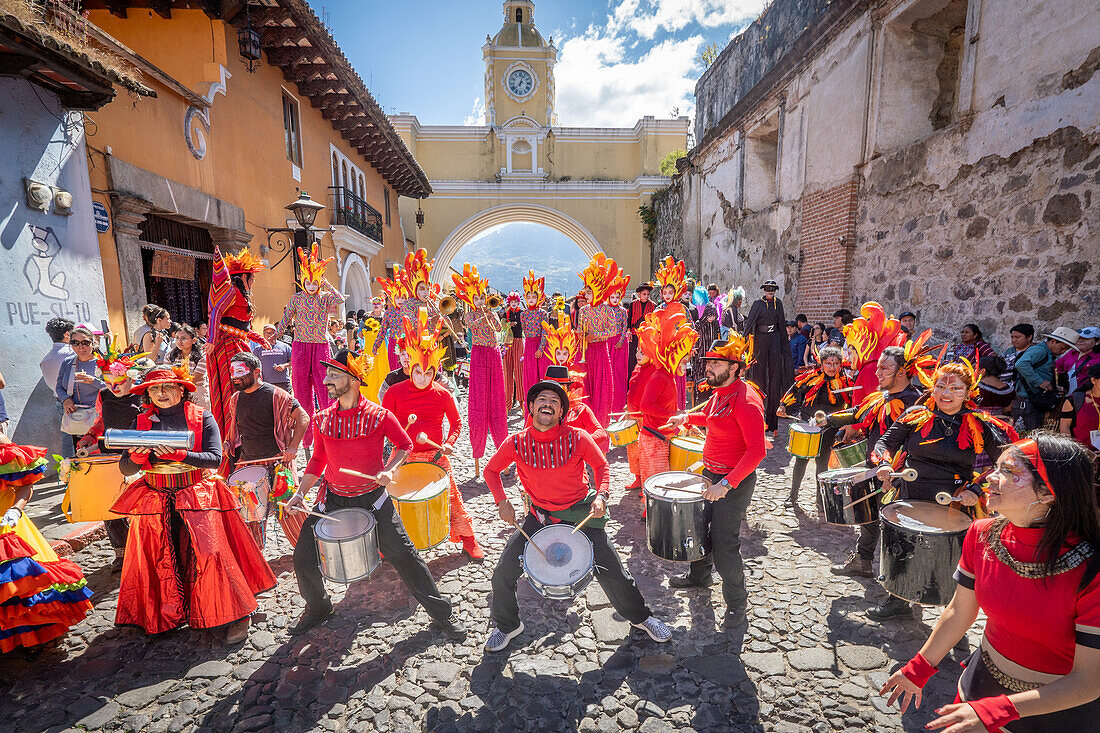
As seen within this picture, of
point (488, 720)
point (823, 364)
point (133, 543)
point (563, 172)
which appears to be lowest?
point (488, 720)

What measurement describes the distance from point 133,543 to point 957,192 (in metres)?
10.2

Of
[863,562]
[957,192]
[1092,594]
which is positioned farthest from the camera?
[957,192]

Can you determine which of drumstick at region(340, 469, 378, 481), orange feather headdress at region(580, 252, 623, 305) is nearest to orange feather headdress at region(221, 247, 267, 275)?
drumstick at region(340, 469, 378, 481)

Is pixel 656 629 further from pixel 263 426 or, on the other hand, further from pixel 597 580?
pixel 263 426

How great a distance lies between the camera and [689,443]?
495 cm

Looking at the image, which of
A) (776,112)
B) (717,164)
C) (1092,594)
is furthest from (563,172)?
(1092,594)

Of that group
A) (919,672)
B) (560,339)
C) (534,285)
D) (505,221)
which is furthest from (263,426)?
(505,221)

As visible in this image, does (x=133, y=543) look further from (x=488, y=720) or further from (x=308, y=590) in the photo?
(x=488, y=720)

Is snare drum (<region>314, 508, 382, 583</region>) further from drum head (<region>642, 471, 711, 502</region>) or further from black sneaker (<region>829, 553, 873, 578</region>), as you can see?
black sneaker (<region>829, 553, 873, 578</region>)

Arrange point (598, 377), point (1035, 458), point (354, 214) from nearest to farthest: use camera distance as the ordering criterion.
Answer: point (1035, 458)
point (598, 377)
point (354, 214)

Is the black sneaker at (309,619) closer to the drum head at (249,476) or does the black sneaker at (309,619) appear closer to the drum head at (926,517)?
the drum head at (249,476)

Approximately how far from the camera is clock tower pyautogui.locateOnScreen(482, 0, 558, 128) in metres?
30.0

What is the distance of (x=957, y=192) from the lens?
287 inches

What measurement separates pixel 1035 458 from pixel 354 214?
1760 centimetres
